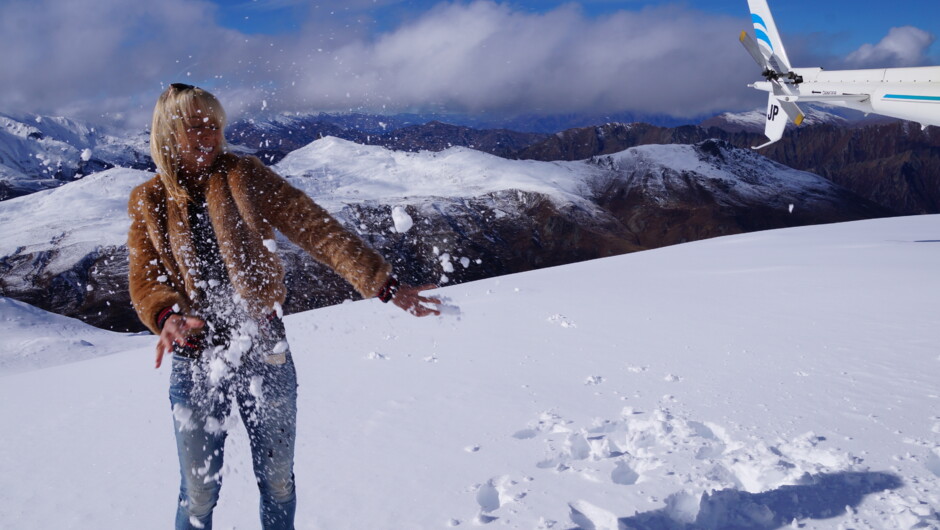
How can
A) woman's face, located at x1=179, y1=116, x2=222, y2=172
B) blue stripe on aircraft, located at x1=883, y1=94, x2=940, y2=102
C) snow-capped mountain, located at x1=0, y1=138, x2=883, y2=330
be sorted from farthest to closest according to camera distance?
1. snow-capped mountain, located at x1=0, y1=138, x2=883, y2=330
2. blue stripe on aircraft, located at x1=883, y1=94, x2=940, y2=102
3. woman's face, located at x1=179, y1=116, x2=222, y2=172

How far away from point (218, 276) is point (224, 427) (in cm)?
63

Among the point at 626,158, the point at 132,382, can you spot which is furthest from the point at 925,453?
the point at 626,158

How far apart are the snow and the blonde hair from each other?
914mm

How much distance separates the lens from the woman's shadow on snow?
2.85 metres

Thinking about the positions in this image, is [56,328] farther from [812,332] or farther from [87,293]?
[87,293]

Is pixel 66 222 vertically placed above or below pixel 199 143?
below

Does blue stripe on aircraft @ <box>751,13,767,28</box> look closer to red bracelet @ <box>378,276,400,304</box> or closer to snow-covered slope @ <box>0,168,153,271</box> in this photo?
red bracelet @ <box>378,276,400,304</box>

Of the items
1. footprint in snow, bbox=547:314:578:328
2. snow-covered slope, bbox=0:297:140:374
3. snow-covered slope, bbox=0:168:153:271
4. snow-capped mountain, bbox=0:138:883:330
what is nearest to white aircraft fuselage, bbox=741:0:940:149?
footprint in snow, bbox=547:314:578:328

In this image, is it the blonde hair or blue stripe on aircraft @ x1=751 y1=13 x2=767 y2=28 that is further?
blue stripe on aircraft @ x1=751 y1=13 x2=767 y2=28

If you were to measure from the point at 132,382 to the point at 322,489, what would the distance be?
3658 millimetres

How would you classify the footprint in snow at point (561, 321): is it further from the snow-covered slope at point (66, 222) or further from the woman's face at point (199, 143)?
the snow-covered slope at point (66, 222)

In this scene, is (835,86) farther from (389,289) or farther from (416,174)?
(416,174)

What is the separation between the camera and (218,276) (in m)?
2.24

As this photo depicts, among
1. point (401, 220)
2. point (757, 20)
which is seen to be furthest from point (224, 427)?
point (757, 20)
